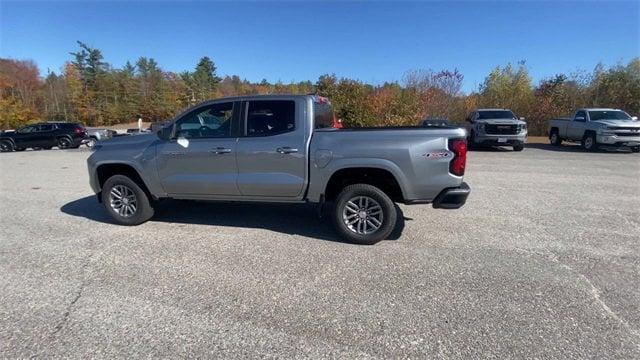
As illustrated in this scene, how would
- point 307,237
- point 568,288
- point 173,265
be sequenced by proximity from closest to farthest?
point 568,288
point 173,265
point 307,237

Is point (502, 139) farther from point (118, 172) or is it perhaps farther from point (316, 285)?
point (118, 172)

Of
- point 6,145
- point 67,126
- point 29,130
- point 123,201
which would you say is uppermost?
point 67,126

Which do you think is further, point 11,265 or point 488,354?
point 11,265

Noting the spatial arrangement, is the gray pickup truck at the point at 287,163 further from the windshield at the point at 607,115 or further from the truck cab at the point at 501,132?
the windshield at the point at 607,115

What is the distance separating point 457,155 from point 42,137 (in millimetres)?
25451

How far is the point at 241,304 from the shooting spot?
339 centimetres

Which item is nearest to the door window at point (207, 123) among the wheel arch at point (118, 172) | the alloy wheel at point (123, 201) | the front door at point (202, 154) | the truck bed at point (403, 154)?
the front door at point (202, 154)

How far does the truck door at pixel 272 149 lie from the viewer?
4.87 meters

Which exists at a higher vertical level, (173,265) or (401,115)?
(401,115)

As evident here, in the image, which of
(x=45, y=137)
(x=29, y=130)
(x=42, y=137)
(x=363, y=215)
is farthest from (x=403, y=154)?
(x=29, y=130)

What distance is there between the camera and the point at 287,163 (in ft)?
16.1

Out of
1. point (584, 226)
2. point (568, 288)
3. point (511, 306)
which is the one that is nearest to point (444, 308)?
point (511, 306)

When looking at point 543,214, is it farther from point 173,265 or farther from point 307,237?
point 173,265

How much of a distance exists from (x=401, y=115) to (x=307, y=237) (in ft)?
65.6
